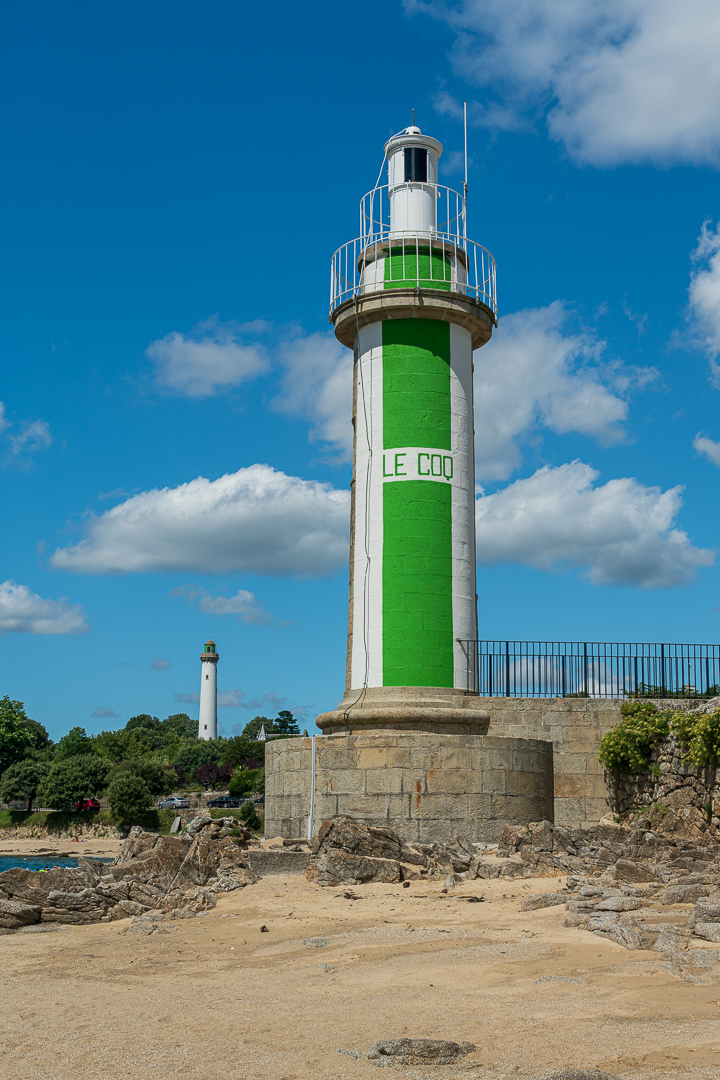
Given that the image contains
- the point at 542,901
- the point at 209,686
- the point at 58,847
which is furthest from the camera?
the point at 209,686

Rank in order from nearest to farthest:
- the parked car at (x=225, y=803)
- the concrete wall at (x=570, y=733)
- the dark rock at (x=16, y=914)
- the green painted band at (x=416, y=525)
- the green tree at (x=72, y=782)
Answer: the dark rock at (x=16, y=914) < the concrete wall at (x=570, y=733) < the green painted band at (x=416, y=525) < the green tree at (x=72, y=782) < the parked car at (x=225, y=803)

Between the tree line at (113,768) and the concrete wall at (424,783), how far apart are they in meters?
27.7

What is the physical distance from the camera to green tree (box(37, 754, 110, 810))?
6688 centimetres

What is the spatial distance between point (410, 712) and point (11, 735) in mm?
57982

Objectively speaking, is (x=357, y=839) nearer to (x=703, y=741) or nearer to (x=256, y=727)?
(x=703, y=741)

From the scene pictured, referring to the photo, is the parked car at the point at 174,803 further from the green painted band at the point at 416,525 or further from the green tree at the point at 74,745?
the green painted band at the point at 416,525

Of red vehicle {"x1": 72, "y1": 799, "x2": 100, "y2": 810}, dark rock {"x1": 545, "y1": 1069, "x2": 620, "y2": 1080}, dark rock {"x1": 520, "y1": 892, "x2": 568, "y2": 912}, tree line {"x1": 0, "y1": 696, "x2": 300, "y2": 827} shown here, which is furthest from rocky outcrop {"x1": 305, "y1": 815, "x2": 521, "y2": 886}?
red vehicle {"x1": 72, "y1": 799, "x2": 100, "y2": 810}

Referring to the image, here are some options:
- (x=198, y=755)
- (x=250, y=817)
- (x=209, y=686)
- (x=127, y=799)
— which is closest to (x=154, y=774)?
(x=127, y=799)

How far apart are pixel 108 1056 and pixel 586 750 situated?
13612 millimetres

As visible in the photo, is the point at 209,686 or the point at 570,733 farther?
the point at 209,686

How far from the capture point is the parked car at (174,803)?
3034 inches

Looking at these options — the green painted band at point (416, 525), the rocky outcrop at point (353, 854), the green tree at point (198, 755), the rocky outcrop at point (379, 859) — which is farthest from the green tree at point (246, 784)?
the rocky outcrop at point (353, 854)

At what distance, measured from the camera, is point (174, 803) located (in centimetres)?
8019

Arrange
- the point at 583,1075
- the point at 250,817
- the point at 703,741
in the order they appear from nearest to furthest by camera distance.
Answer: the point at 583,1075 → the point at 703,741 → the point at 250,817
